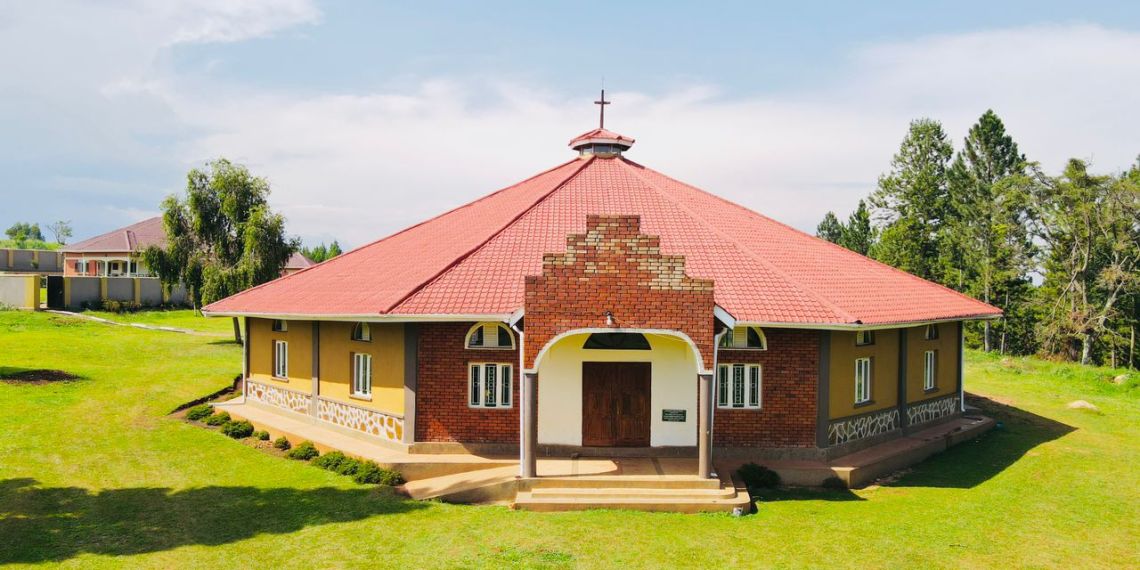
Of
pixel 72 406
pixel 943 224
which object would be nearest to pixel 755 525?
pixel 72 406

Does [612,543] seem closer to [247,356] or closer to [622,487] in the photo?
[622,487]

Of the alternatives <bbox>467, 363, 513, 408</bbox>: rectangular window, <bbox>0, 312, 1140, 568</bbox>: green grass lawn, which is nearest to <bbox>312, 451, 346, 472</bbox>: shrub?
<bbox>0, 312, 1140, 568</bbox>: green grass lawn

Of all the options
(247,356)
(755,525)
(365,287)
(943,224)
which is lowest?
(755,525)

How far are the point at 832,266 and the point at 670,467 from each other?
24.3 feet

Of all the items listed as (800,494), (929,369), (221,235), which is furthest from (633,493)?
(221,235)

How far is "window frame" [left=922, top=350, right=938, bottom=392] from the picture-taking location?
58.7ft

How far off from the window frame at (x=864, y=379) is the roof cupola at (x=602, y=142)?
10.2m

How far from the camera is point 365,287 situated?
16.0m

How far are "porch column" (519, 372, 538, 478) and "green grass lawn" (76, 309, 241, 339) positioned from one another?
28.6m

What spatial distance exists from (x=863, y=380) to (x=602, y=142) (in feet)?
35.6

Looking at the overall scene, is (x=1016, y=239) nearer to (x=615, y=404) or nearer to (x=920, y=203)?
(x=920, y=203)

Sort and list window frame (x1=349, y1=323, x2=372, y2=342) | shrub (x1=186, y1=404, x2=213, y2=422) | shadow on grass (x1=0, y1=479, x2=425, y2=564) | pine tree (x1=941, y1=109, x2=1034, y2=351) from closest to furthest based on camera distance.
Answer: shadow on grass (x1=0, y1=479, x2=425, y2=564) → window frame (x1=349, y1=323, x2=372, y2=342) → shrub (x1=186, y1=404, x2=213, y2=422) → pine tree (x1=941, y1=109, x2=1034, y2=351)

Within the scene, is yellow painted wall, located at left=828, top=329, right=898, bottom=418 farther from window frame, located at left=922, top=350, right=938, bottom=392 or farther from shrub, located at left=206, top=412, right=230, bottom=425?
shrub, located at left=206, top=412, right=230, bottom=425

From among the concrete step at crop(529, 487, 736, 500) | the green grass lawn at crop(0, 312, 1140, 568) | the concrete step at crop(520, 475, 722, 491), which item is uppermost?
the concrete step at crop(520, 475, 722, 491)
